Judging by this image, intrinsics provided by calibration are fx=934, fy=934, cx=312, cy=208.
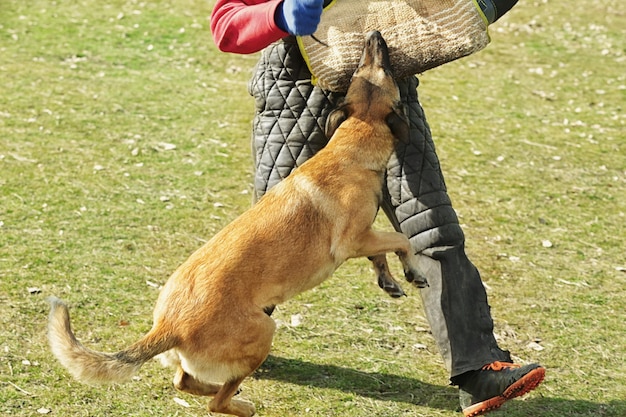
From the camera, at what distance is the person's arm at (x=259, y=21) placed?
12.4 feet

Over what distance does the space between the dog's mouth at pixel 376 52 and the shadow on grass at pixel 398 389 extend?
1661 millimetres

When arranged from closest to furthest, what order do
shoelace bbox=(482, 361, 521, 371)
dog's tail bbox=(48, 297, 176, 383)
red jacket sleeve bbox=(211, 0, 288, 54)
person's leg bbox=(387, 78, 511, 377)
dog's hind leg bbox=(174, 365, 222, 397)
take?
dog's tail bbox=(48, 297, 176, 383) < red jacket sleeve bbox=(211, 0, 288, 54) < dog's hind leg bbox=(174, 365, 222, 397) < shoelace bbox=(482, 361, 521, 371) < person's leg bbox=(387, 78, 511, 377)

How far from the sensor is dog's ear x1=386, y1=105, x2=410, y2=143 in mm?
4309

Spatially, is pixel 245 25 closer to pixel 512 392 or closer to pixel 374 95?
pixel 374 95

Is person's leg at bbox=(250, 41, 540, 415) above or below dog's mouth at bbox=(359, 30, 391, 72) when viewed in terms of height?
below

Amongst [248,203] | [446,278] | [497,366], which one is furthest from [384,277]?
[248,203]

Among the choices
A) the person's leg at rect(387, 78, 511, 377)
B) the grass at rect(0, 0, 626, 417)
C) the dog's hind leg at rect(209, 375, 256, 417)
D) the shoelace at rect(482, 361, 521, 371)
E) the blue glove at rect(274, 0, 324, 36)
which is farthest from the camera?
the grass at rect(0, 0, 626, 417)

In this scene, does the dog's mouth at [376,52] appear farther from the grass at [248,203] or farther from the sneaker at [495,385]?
the grass at [248,203]

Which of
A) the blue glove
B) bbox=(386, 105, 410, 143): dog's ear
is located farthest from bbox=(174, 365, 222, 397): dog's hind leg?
the blue glove

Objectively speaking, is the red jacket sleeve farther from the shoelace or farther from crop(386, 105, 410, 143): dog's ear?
the shoelace

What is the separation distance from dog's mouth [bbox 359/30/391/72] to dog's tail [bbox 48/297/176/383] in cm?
160

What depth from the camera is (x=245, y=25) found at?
4020 millimetres

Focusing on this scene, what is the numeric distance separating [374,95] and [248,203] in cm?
298

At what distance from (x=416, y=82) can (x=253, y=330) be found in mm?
1621
